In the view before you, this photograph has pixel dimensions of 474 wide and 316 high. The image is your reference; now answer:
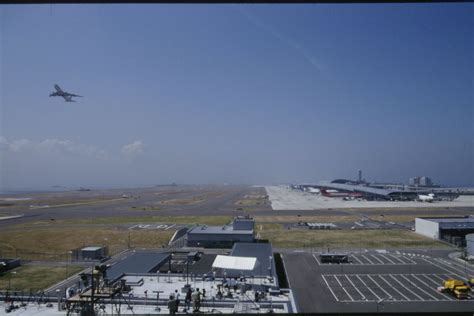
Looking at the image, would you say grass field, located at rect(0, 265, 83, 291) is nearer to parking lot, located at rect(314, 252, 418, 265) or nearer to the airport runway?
parking lot, located at rect(314, 252, 418, 265)

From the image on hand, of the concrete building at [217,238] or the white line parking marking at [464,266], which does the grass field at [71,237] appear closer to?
the concrete building at [217,238]

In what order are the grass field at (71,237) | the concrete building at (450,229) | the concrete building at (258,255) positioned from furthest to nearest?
the concrete building at (450,229)
the grass field at (71,237)
the concrete building at (258,255)

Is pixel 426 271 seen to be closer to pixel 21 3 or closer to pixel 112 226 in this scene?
pixel 21 3

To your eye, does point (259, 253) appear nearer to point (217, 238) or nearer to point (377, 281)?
point (377, 281)

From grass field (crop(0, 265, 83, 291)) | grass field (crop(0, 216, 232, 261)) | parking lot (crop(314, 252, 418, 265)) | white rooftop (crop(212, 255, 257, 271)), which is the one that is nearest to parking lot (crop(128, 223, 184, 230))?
grass field (crop(0, 216, 232, 261))

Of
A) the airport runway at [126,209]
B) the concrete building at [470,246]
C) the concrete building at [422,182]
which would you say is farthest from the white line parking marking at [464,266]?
the concrete building at [422,182]

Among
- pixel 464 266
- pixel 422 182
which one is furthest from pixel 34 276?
pixel 422 182

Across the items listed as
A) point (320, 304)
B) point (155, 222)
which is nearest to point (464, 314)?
point (320, 304)
